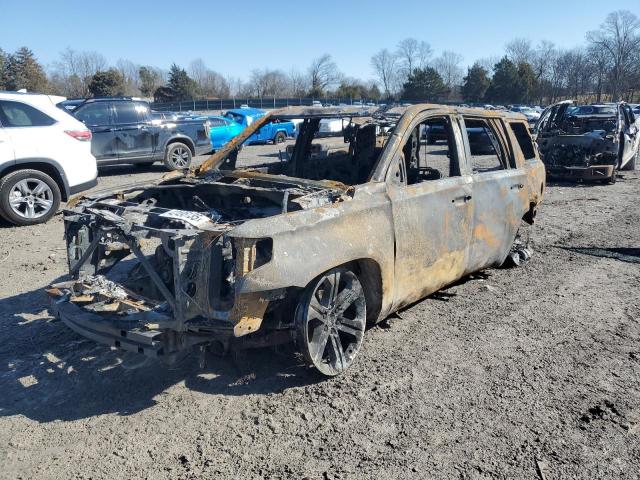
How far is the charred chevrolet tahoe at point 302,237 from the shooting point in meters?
3.15

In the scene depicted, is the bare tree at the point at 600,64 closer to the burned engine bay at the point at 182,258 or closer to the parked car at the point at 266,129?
the parked car at the point at 266,129

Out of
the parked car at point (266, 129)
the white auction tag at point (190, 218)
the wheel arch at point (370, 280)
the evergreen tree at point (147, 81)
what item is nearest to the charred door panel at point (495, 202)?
the wheel arch at point (370, 280)

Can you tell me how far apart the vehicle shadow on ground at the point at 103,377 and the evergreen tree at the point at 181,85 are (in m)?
53.1

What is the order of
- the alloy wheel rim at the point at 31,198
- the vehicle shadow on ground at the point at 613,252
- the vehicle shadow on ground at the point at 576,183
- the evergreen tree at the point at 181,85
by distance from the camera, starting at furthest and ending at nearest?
1. the evergreen tree at the point at 181,85
2. the vehicle shadow on ground at the point at 576,183
3. the alloy wheel rim at the point at 31,198
4. the vehicle shadow on ground at the point at 613,252

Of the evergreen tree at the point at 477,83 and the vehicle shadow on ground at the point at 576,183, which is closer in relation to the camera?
the vehicle shadow on ground at the point at 576,183

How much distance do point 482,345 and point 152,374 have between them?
246 cm

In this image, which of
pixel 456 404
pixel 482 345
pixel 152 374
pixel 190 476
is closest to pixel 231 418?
pixel 190 476

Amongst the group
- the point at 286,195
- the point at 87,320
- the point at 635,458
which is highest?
the point at 286,195

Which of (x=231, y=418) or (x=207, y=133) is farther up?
(x=207, y=133)

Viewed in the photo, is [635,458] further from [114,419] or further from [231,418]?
[114,419]

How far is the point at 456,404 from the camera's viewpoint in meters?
3.36

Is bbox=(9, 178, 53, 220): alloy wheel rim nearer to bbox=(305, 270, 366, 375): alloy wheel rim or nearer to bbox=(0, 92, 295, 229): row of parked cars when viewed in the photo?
bbox=(0, 92, 295, 229): row of parked cars

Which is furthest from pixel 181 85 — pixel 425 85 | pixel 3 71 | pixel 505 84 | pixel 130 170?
pixel 130 170

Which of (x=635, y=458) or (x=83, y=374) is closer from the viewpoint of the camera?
(x=635, y=458)
